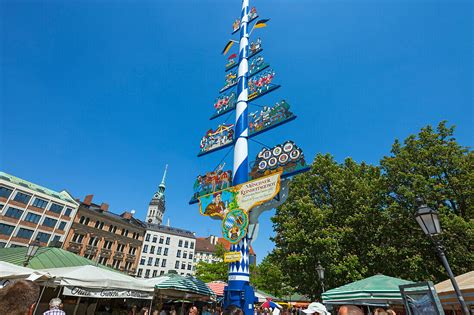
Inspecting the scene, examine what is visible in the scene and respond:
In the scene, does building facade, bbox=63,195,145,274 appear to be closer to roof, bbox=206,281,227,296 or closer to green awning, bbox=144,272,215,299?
roof, bbox=206,281,227,296

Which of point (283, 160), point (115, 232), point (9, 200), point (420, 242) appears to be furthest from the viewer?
point (115, 232)

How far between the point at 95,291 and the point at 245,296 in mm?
5151

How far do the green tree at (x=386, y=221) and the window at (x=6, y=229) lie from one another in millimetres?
41957

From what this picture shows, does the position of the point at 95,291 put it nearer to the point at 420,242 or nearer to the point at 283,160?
the point at 283,160

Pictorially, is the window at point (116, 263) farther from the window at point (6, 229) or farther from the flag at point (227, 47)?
the flag at point (227, 47)

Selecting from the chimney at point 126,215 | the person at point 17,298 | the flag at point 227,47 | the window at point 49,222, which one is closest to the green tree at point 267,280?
the flag at point 227,47

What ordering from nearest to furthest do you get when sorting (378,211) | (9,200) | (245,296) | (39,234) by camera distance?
(245,296) < (378,211) < (9,200) < (39,234)

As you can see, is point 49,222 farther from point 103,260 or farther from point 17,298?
point 17,298

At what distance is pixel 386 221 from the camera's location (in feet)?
54.2

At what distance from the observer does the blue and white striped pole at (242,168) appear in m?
8.38

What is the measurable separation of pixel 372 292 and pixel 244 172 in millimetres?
6116

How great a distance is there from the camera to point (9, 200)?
Result: 3869 cm

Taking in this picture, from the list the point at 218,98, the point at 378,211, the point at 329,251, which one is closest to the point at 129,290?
the point at 218,98

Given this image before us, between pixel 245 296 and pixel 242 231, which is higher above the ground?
pixel 242 231
